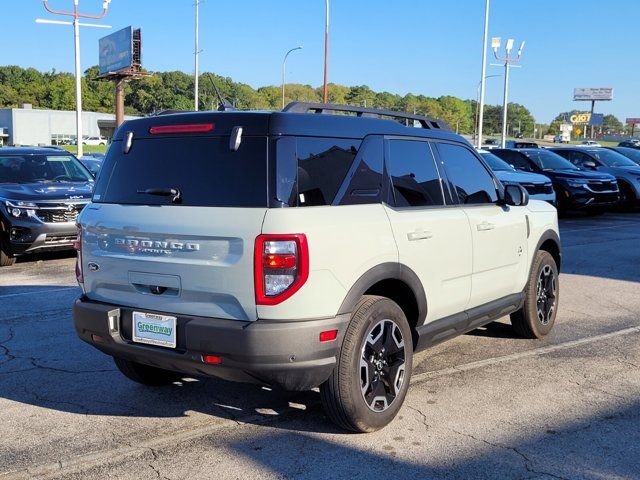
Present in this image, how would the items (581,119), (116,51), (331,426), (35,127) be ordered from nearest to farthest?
1. (331,426)
2. (116,51)
3. (35,127)
4. (581,119)

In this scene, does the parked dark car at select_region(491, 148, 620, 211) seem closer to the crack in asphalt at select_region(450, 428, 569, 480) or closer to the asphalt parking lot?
the asphalt parking lot

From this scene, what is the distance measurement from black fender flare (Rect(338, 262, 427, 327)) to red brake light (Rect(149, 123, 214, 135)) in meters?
1.21

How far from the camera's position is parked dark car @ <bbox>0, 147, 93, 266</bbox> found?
9906 mm

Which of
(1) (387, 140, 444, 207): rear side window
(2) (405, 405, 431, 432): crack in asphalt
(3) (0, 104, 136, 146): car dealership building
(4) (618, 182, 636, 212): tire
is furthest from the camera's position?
(3) (0, 104, 136, 146): car dealership building

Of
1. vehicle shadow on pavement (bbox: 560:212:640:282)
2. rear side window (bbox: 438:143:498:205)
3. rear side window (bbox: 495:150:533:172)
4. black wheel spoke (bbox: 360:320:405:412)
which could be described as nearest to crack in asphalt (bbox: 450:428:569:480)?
black wheel spoke (bbox: 360:320:405:412)

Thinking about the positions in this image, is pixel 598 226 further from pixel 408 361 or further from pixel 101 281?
pixel 101 281

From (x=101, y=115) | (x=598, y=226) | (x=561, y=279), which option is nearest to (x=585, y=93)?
(x=101, y=115)

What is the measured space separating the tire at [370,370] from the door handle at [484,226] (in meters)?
1.19

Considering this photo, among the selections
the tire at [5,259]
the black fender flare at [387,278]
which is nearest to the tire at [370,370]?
the black fender flare at [387,278]

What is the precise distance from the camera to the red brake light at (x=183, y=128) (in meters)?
3.73

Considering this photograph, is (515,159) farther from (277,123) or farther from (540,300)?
(277,123)

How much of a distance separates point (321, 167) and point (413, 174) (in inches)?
36.8

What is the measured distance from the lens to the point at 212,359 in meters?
3.51

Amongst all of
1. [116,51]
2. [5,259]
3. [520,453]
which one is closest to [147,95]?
[116,51]
